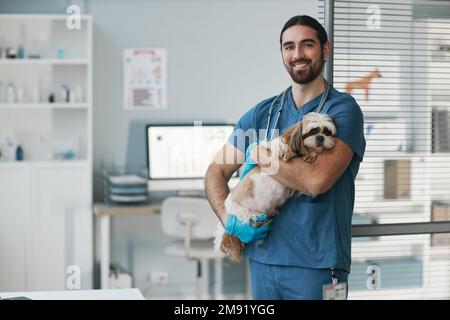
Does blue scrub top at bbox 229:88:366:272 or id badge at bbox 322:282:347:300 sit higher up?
blue scrub top at bbox 229:88:366:272

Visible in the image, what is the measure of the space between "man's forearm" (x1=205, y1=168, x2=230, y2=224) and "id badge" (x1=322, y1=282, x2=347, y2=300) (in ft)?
0.75

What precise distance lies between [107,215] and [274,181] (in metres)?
1.40

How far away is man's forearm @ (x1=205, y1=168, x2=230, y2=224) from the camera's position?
1.24 metres

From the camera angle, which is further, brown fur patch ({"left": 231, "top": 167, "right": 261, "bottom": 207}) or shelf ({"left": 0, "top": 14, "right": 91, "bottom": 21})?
shelf ({"left": 0, "top": 14, "right": 91, "bottom": 21})

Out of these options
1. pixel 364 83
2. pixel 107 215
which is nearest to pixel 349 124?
pixel 364 83

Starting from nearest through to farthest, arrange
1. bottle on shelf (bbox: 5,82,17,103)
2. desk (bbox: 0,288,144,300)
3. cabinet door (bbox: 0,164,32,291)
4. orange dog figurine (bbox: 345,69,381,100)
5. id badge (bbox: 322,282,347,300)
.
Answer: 1. desk (bbox: 0,288,144,300)
2. id badge (bbox: 322,282,347,300)
3. orange dog figurine (bbox: 345,69,381,100)
4. cabinet door (bbox: 0,164,32,291)
5. bottle on shelf (bbox: 5,82,17,103)

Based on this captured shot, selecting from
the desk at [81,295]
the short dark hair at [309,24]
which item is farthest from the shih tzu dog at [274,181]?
the desk at [81,295]

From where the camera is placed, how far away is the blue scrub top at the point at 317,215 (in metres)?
1.13

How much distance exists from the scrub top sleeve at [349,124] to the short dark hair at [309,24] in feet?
0.37

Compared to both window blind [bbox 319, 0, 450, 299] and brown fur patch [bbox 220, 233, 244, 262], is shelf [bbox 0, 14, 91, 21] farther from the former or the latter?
brown fur patch [bbox 220, 233, 244, 262]

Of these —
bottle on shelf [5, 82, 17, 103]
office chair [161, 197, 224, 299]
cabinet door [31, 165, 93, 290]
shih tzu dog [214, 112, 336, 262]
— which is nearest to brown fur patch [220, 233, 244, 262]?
shih tzu dog [214, 112, 336, 262]

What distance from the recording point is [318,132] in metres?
1.13
